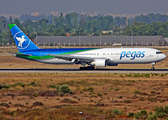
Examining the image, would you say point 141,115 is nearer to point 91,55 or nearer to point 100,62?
point 100,62

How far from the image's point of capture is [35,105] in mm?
26172

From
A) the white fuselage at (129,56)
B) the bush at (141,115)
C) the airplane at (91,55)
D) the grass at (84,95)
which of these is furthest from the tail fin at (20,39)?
the bush at (141,115)

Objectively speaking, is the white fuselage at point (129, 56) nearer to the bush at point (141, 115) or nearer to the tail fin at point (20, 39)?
the tail fin at point (20, 39)

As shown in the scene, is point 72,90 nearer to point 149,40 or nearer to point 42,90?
point 42,90

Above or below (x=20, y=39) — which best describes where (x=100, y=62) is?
below

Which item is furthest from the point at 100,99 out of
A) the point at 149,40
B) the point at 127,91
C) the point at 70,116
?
the point at 149,40

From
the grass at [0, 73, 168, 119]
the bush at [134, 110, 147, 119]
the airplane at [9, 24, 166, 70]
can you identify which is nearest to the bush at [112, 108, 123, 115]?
the grass at [0, 73, 168, 119]

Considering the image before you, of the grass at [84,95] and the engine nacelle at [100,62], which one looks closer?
the grass at [84,95]

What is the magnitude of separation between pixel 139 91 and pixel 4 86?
55.9 feet

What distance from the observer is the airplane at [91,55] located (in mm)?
53188

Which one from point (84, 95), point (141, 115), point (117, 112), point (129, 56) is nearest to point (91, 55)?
point (129, 56)

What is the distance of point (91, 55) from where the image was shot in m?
54.9

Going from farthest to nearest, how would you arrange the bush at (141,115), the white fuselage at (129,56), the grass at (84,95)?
the white fuselage at (129,56)
the grass at (84,95)
the bush at (141,115)

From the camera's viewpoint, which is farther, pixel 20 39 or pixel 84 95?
pixel 20 39
